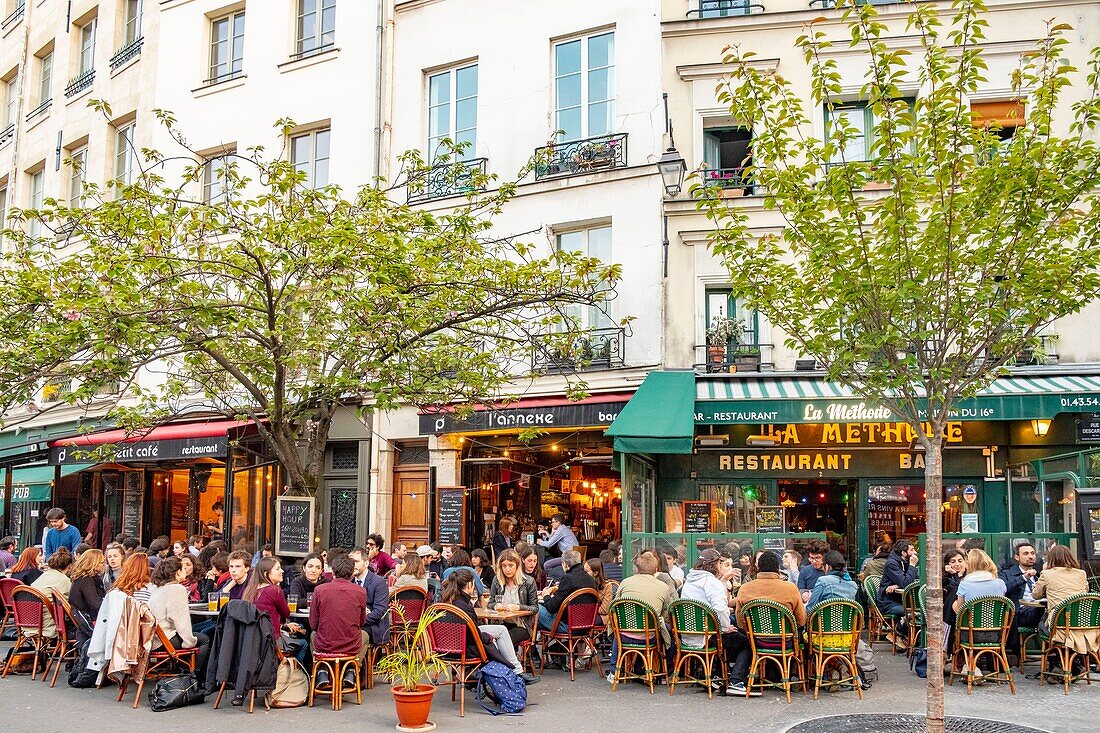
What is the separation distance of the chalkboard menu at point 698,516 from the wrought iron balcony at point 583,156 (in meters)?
5.43

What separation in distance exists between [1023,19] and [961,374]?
10.2m

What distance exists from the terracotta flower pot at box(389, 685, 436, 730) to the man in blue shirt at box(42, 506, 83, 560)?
31.0 feet

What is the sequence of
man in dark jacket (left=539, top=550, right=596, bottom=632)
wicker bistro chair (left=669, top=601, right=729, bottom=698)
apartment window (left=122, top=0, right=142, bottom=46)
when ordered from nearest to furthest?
wicker bistro chair (left=669, top=601, right=729, bottom=698) < man in dark jacket (left=539, top=550, right=596, bottom=632) < apartment window (left=122, top=0, right=142, bottom=46)

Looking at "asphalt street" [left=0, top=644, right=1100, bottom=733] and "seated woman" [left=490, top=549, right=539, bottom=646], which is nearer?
"asphalt street" [left=0, top=644, right=1100, bottom=733]

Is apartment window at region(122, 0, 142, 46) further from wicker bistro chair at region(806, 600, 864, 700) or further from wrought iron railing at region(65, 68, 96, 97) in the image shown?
wicker bistro chair at region(806, 600, 864, 700)

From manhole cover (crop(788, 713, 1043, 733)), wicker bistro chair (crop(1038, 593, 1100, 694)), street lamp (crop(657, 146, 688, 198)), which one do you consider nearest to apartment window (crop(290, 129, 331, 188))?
street lamp (crop(657, 146, 688, 198))

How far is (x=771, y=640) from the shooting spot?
954cm

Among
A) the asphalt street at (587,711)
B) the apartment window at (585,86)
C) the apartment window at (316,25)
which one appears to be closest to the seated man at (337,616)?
the asphalt street at (587,711)

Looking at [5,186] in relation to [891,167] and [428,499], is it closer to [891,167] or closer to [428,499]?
[428,499]

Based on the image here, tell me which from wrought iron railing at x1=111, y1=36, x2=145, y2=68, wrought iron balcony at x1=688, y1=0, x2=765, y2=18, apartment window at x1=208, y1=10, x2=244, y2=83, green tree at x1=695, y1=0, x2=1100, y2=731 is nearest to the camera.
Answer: green tree at x1=695, y1=0, x2=1100, y2=731

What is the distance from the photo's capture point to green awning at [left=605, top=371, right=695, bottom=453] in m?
13.0

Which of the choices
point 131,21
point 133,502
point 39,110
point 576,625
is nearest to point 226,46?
point 131,21

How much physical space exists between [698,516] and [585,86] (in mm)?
7253

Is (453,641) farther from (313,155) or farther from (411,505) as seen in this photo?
(313,155)
